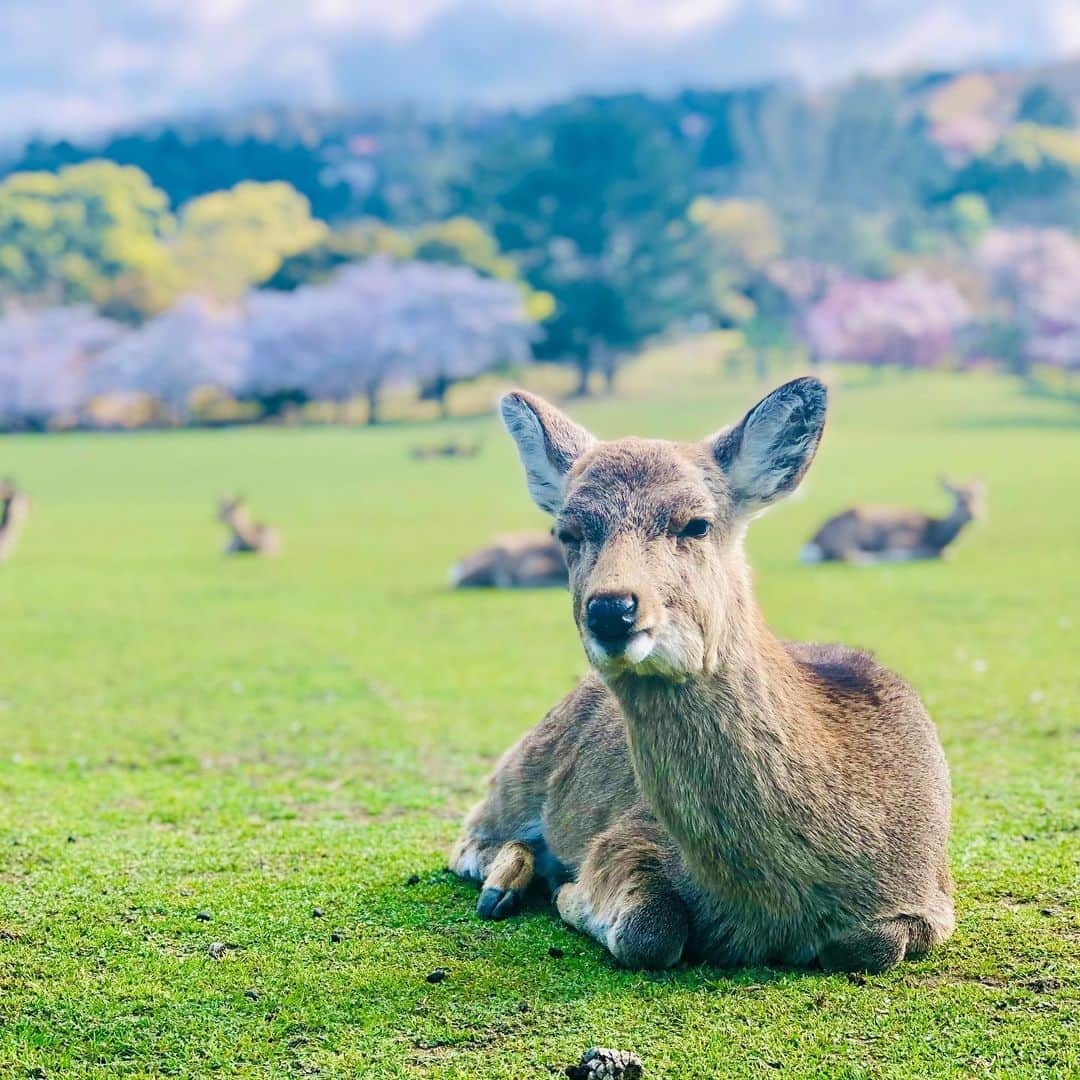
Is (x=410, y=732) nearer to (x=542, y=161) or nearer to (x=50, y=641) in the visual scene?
→ (x=50, y=641)

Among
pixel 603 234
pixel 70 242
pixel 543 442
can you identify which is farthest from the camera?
pixel 603 234

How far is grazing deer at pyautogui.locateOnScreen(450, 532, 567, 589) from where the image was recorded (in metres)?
16.7

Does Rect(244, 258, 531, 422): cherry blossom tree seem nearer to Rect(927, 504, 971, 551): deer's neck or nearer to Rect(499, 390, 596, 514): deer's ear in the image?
Rect(927, 504, 971, 551): deer's neck

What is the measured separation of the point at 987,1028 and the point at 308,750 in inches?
215

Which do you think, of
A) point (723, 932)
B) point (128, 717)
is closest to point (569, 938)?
point (723, 932)

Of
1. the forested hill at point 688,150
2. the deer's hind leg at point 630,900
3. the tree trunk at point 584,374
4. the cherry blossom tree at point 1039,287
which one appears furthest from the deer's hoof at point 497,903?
the forested hill at point 688,150

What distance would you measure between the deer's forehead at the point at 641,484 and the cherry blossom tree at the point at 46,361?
5304 centimetres

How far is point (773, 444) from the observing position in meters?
4.84

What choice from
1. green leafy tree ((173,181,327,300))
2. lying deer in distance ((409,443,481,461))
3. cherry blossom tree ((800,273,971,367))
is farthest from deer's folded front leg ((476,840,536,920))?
cherry blossom tree ((800,273,971,367))

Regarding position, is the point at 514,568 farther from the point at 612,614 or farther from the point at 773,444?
the point at 612,614

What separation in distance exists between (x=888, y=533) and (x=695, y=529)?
1440 centimetres

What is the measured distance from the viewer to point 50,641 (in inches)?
533

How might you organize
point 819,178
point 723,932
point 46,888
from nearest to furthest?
point 723,932, point 46,888, point 819,178

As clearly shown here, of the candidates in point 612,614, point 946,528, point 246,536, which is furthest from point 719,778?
point 246,536
